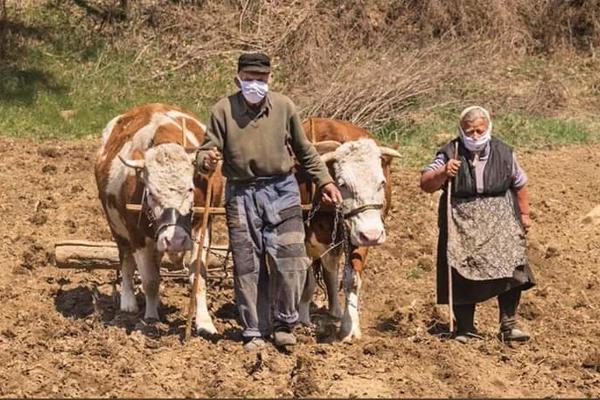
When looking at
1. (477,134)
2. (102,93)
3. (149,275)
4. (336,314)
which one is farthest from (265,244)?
(102,93)

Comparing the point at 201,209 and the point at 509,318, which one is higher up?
the point at 201,209

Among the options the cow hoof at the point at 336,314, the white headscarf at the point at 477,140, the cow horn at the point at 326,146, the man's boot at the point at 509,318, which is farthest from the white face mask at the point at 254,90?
the man's boot at the point at 509,318

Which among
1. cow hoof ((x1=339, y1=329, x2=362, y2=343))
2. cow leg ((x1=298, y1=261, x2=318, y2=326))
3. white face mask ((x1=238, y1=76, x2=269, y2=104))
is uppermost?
white face mask ((x1=238, y1=76, x2=269, y2=104))

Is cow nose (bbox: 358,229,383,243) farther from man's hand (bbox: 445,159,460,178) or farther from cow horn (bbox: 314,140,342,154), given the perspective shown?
Result: cow horn (bbox: 314,140,342,154)

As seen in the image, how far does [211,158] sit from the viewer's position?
6695 mm

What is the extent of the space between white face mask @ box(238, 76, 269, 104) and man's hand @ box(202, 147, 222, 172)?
41 cm

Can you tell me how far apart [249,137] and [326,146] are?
0.98 metres

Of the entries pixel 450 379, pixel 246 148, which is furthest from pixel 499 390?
pixel 246 148

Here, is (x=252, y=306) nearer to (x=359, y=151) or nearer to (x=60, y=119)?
(x=359, y=151)

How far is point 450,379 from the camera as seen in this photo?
645 centimetres

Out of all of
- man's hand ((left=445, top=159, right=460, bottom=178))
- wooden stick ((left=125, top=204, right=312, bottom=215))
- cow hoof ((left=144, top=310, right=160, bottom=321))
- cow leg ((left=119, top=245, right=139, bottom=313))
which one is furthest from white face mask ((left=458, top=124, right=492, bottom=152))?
cow leg ((left=119, top=245, right=139, bottom=313))

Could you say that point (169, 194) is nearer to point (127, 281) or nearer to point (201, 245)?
point (201, 245)

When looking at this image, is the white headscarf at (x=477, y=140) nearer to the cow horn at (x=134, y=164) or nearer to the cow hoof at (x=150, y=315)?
the cow horn at (x=134, y=164)

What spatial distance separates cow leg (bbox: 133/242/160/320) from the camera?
803 cm
